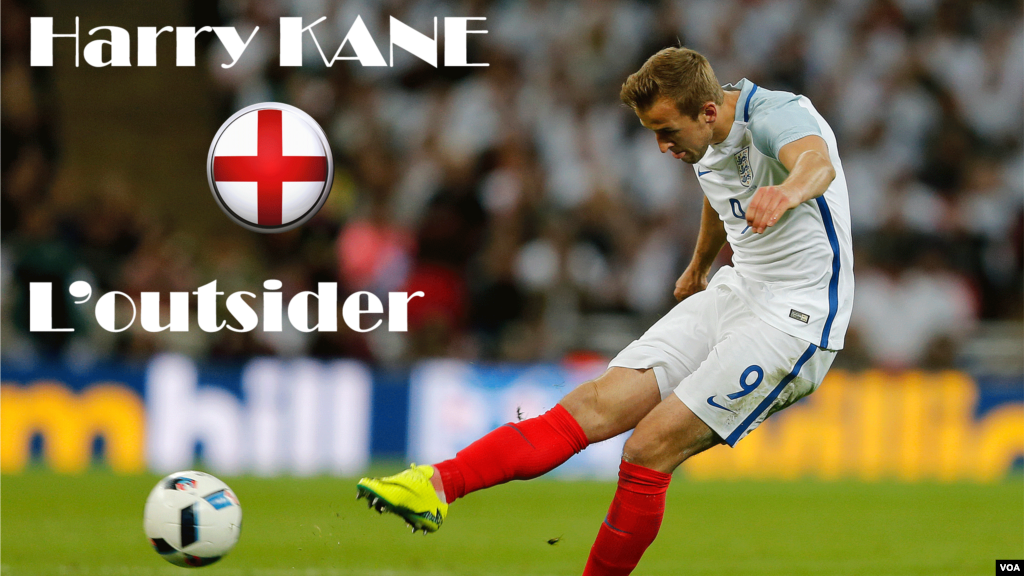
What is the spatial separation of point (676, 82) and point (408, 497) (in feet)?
5.72

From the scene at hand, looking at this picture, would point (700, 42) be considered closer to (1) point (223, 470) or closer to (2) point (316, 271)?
(2) point (316, 271)

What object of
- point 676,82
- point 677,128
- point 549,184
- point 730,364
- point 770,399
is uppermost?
point 676,82

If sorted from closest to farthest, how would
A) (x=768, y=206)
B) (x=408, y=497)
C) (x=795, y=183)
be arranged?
(x=768, y=206), (x=795, y=183), (x=408, y=497)

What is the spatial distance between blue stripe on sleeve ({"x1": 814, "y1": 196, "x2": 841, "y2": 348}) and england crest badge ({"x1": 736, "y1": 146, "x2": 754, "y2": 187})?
26 cm

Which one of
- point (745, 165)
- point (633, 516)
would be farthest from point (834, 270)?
point (633, 516)

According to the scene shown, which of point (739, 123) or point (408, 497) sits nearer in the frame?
point (408, 497)

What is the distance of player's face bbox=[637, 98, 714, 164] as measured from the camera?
4.59 metres

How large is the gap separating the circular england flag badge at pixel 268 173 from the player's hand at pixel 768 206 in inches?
133

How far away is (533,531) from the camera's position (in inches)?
324

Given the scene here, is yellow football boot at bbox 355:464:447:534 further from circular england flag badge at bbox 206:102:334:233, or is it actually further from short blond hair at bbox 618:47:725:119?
circular england flag badge at bbox 206:102:334:233

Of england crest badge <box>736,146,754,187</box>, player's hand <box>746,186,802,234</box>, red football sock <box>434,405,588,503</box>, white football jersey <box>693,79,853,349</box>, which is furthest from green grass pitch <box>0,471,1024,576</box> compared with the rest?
player's hand <box>746,186,802,234</box>

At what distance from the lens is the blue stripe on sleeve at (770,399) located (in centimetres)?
474

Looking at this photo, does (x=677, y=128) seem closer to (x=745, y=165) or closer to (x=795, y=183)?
(x=745, y=165)

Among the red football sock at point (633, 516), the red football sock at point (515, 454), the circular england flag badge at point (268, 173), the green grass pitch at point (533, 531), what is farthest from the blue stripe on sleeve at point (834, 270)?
the circular england flag badge at point (268, 173)
